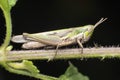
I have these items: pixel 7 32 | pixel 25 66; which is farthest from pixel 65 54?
pixel 7 32

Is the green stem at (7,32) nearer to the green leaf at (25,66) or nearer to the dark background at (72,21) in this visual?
the green leaf at (25,66)

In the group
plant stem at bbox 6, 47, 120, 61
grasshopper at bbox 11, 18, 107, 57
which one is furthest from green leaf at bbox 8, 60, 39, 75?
grasshopper at bbox 11, 18, 107, 57

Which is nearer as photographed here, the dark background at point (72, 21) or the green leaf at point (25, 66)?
the green leaf at point (25, 66)

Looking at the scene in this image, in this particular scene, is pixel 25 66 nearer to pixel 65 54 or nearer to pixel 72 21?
pixel 65 54

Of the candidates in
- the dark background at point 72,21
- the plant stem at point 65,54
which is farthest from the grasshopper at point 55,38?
the dark background at point 72,21

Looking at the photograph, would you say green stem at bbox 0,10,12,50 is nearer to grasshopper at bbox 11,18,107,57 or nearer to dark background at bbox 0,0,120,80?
grasshopper at bbox 11,18,107,57
